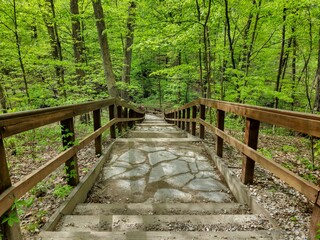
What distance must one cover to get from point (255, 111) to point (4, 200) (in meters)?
2.52

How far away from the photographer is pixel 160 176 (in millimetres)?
3416

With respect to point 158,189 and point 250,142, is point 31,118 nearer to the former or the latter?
point 158,189

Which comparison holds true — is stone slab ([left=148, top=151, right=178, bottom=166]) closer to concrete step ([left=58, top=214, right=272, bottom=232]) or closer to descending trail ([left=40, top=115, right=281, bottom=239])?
descending trail ([left=40, top=115, right=281, bottom=239])

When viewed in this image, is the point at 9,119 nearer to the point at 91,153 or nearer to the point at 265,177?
the point at 91,153

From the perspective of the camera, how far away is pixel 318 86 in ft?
24.4

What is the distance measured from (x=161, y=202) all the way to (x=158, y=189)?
30cm

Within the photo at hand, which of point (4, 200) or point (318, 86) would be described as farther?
point (318, 86)

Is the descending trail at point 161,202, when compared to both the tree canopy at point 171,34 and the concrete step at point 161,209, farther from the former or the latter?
the tree canopy at point 171,34

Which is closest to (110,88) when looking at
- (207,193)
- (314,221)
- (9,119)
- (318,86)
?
(207,193)

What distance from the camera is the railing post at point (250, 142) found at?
8.22 feet

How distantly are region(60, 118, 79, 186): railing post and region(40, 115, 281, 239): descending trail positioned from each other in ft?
1.22

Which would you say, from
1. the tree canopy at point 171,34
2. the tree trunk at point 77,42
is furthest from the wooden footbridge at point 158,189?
the tree trunk at point 77,42

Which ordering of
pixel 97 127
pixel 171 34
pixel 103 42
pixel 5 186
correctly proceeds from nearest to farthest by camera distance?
1. pixel 5 186
2. pixel 97 127
3. pixel 171 34
4. pixel 103 42

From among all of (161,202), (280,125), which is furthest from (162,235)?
(280,125)
